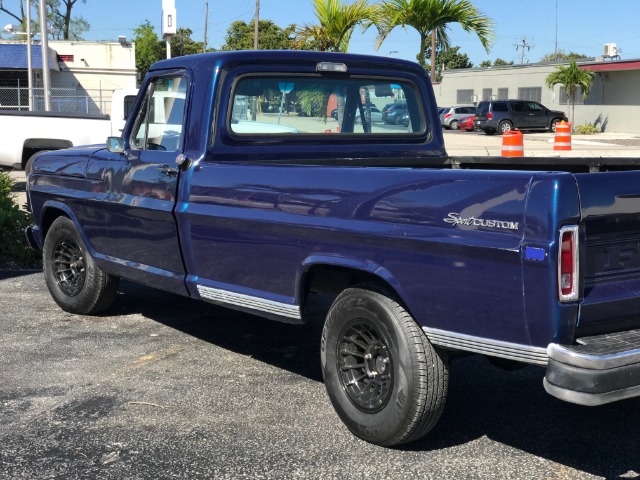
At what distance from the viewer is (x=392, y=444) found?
417 cm

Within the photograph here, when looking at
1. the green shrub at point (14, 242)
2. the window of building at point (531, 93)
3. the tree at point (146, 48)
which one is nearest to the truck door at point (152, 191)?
the green shrub at point (14, 242)

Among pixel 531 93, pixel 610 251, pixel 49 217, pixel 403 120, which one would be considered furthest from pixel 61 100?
pixel 610 251

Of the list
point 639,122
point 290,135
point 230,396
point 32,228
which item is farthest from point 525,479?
point 639,122

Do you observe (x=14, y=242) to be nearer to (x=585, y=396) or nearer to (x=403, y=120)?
(x=403, y=120)

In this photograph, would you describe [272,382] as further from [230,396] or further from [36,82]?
[36,82]

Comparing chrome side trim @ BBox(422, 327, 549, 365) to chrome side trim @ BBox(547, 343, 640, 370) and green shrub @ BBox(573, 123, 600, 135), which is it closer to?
chrome side trim @ BBox(547, 343, 640, 370)

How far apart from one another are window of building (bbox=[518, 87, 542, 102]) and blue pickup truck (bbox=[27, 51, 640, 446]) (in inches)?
1797

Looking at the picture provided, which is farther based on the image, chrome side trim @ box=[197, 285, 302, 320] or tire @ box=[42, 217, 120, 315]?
tire @ box=[42, 217, 120, 315]

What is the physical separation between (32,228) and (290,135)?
278 centimetres

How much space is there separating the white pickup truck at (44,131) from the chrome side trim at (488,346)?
37.0 feet

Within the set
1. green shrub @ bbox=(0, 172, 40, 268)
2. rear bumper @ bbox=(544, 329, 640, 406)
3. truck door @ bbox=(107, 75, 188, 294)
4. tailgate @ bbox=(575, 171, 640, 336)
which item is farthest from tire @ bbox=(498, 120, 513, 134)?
rear bumper @ bbox=(544, 329, 640, 406)

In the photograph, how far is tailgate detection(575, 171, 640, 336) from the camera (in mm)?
3534

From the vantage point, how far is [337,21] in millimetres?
15305

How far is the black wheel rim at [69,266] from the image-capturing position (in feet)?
22.1
